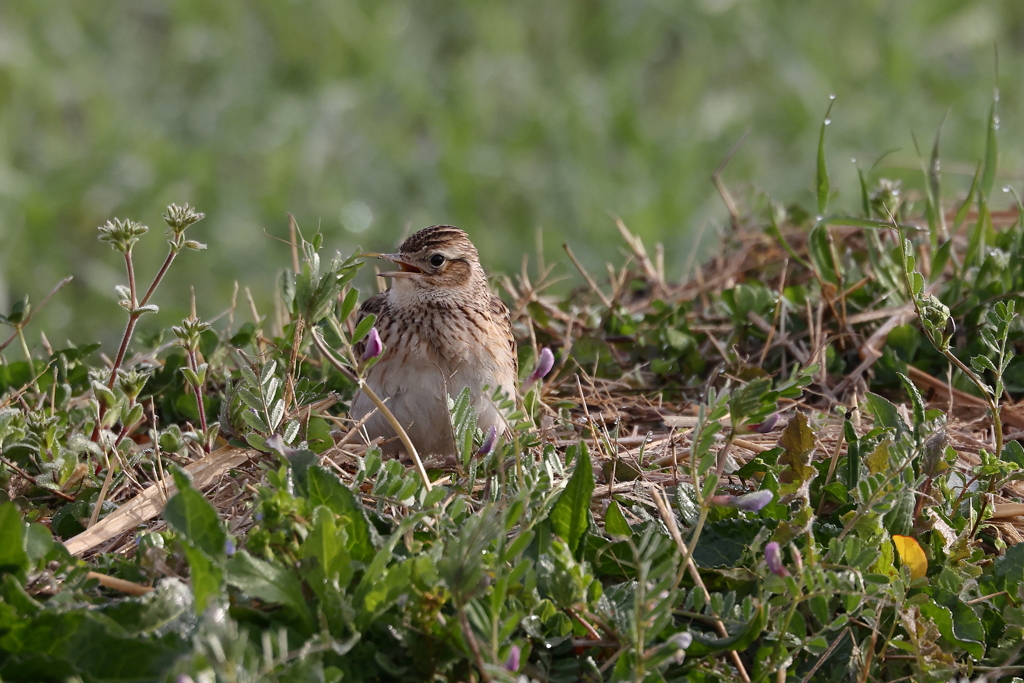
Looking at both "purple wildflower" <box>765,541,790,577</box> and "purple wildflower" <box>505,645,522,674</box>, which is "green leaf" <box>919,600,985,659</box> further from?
"purple wildflower" <box>505,645,522,674</box>

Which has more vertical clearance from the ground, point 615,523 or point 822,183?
Result: point 822,183

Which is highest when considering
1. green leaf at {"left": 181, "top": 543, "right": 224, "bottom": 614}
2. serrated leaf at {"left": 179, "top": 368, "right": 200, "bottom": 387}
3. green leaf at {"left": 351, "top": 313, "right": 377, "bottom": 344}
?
green leaf at {"left": 351, "top": 313, "right": 377, "bottom": 344}

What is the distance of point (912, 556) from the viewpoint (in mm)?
2604

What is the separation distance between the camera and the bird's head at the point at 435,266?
13.4 ft

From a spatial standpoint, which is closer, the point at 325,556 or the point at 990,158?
the point at 325,556

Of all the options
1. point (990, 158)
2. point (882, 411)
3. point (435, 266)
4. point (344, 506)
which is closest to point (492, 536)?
point (344, 506)

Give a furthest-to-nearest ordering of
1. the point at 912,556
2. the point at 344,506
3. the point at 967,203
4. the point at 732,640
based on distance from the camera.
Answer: the point at 967,203
the point at 912,556
the point at 344,506
the point at 732,640

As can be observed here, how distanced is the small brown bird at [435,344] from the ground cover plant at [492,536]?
19 centimetres

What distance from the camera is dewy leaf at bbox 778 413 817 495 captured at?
3.01 m

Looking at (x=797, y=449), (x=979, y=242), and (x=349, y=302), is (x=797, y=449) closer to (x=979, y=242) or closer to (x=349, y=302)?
(x=349, y=302)

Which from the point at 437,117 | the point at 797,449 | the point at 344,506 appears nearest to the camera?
the point at 344,506

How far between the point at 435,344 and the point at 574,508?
51.4 inches

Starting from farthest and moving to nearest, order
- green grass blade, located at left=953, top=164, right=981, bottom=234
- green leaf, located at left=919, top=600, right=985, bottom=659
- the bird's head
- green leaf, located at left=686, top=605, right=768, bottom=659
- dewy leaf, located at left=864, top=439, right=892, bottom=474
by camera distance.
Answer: green grass blade, located at left=953, top=164, right=981, bottom=234 → the bird's head → dewy leaf, located at left=864, top=439, right=892, bottom=474 → green leaf, located at left=919, top=600, right=985, bottom=659 → green leaf, located at left=686, top=605, right=768, bottom=659

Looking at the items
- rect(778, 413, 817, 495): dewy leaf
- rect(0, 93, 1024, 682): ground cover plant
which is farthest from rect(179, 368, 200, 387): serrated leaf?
rect(778, 413, 817, 495): dewy leaf
